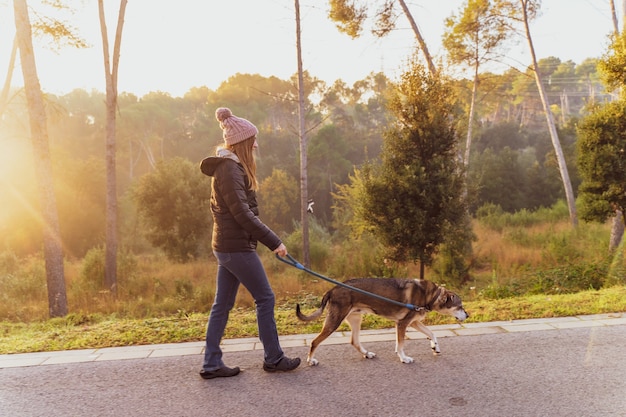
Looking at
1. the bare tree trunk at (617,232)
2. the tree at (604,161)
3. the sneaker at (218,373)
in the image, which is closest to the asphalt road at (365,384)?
the sneaker at (218,373)

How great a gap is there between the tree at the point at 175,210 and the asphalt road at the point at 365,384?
14878mm

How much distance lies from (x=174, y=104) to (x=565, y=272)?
167 feet

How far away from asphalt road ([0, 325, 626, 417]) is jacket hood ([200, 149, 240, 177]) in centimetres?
190

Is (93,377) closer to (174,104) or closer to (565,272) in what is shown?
(565,272)

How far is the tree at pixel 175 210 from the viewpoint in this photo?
19.2m

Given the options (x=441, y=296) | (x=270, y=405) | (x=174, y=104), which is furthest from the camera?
(x=174, y=104)

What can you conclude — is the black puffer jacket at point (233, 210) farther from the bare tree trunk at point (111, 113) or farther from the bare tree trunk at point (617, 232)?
the bare tree trunk at point (617, 232)

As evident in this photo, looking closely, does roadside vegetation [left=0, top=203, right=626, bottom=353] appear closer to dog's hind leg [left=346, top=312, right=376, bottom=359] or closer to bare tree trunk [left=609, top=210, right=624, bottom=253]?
bare tree trunk [left=609, top=210, right=624, bottom=253]

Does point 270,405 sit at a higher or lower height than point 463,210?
lower

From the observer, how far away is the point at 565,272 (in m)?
9.73

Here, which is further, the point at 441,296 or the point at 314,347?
the point at 441,296

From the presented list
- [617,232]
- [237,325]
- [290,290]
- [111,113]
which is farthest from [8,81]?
[617,232]

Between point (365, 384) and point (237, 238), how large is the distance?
1683 mm

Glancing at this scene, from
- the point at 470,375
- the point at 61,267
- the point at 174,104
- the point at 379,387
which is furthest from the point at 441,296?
the point at 174,104
